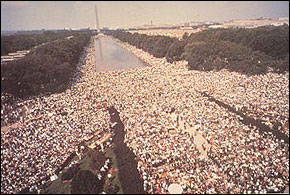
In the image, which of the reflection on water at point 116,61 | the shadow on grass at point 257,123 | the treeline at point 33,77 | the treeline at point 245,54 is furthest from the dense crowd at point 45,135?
the reflection on water at point 116,61

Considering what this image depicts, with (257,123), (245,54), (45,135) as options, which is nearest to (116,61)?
(245,54)

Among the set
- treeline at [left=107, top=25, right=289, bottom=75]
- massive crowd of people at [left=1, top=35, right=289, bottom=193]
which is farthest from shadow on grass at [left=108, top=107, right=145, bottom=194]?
treeline at [left=107, top=25, right=289, bottom=75]

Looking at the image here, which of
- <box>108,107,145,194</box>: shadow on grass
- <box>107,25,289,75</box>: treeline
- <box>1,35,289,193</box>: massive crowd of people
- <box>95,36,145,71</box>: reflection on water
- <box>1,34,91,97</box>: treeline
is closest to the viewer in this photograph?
<box>108,107,145,194</box>: shadow on grass

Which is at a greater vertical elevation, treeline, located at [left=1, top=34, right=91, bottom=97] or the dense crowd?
treeline, located at [left=1, top=34, right=91, bottom=97]

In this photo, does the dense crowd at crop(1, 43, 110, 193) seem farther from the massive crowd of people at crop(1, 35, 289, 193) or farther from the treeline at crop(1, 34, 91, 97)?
the treeline at crop(1, 34, 91, 97)

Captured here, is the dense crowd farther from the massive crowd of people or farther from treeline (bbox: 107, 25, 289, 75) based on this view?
treeline (bbox: 107, 25, 289, 75)

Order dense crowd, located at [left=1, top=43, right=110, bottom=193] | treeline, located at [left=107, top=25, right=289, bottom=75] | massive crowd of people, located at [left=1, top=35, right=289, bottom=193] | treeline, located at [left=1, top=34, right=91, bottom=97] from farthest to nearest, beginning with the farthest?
treeline, located at [left=107, top=25, right=289, bottom=75] < treeline, located at [left=1, top=34, right=91, bottom=97] < dense crowd, located at [left=1, top=43, right=110, bottom=193] < massive crowd of people, located at [left=1, top=35, right=289, bottom=193]

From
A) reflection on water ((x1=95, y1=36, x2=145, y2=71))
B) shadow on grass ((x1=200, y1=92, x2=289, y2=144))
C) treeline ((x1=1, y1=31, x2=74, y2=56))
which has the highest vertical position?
treeline ((x1=1, y1=31, x2=74, y2=56))

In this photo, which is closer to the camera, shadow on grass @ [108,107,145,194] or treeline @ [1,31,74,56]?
shadow on grass @ [108,107,145,194]
